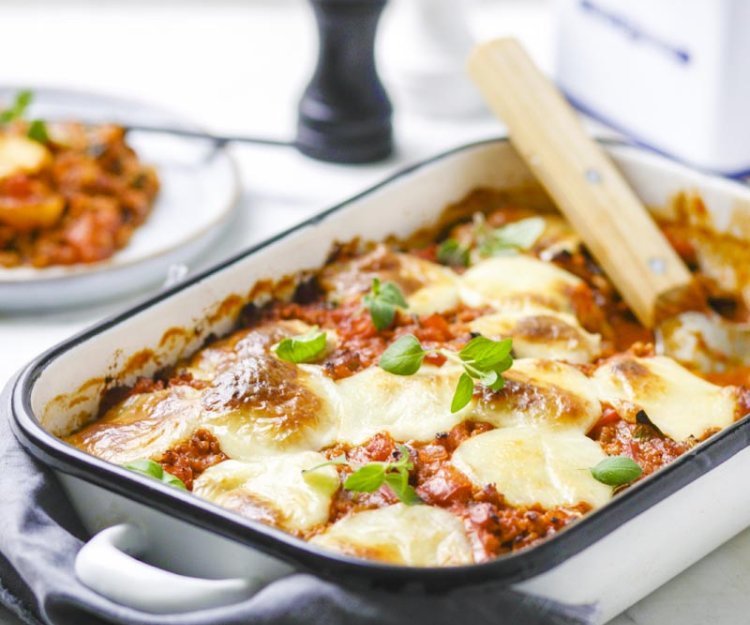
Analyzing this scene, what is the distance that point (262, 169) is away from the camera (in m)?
3.38

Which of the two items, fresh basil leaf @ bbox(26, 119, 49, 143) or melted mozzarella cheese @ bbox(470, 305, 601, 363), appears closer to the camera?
melted mozzarella cheese @ bbox(470, 305, 601, 363)

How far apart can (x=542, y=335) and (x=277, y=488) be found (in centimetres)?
65

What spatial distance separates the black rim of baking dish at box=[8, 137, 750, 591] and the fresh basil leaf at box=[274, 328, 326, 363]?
1.36 feet

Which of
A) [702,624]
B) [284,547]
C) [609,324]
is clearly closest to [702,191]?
[609,324]

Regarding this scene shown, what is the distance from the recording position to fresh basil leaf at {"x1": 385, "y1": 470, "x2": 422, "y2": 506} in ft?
5.78

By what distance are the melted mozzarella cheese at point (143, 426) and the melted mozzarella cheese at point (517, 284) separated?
2.03 feet

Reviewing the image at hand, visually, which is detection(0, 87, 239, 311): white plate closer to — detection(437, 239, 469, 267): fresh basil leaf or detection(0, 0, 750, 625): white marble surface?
detection(0, 0, 750, 625): white marble surface

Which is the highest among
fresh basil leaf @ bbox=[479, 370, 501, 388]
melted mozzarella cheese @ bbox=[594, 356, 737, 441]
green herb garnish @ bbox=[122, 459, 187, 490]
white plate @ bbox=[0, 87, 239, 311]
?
fresh basil leaf @ bbox=[479, 370, 501, 388]

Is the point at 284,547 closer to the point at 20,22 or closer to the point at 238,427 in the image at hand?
the point at 238,427

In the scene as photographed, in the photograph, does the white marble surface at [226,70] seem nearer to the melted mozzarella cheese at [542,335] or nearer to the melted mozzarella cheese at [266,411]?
the melted mozzarella cheese at [266,411]

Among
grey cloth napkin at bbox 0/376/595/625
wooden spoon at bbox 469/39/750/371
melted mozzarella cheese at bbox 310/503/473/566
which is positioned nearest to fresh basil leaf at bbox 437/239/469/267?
wooden spoon at bbox 469/39/750/371

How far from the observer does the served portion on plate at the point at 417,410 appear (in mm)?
1766

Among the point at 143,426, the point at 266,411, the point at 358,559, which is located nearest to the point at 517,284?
the point at 266,411

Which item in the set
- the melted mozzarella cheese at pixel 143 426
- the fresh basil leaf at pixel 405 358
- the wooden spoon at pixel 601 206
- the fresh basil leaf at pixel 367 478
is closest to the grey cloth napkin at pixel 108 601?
the melted mozzarella cheese at pixel 143 426
